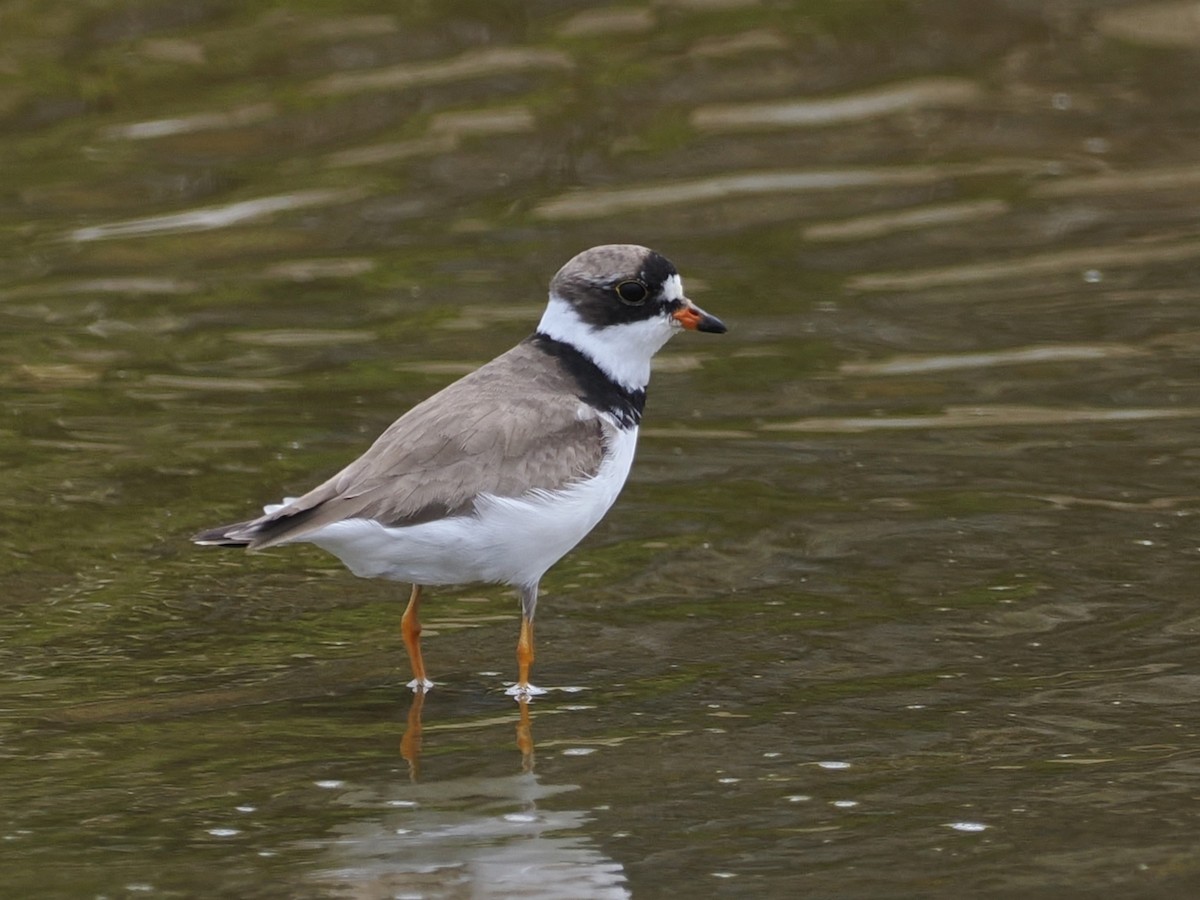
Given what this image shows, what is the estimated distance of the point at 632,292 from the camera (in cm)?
820

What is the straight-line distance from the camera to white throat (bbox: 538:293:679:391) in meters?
8.18

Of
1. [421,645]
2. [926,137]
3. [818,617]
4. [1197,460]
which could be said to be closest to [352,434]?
[421,645]

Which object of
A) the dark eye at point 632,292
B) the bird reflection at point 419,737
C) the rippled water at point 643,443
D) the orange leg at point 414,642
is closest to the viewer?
the rippled water at point 643,443

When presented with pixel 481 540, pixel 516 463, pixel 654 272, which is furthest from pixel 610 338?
pixel 481 540

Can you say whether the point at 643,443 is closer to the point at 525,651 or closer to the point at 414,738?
the point at 525,651

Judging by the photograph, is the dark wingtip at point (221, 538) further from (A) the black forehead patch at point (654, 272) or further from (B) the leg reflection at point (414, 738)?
(A) the black forehead patch at point (654, 272)

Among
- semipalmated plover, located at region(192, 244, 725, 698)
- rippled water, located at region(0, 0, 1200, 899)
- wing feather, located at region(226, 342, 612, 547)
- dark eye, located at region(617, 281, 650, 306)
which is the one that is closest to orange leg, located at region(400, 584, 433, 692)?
semipalmated plover, located at region(192, 244, 725, 698)

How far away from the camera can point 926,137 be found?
51.4 feet

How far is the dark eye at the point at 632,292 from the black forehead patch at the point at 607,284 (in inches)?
0.6

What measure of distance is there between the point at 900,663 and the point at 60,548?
3.93 metres

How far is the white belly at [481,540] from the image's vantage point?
7211 mm

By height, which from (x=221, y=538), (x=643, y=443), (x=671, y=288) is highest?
→ (x=671, y=288)

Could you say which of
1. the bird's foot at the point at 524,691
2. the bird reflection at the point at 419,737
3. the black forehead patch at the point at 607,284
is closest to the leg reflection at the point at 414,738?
the bird reflection at the point at 419,737

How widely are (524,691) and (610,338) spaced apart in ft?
4.91
